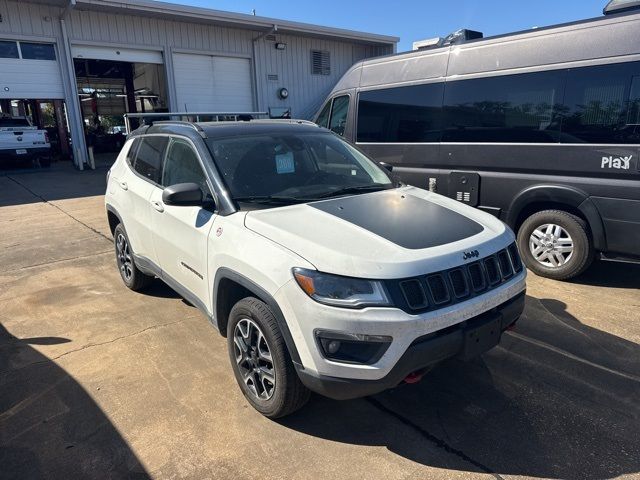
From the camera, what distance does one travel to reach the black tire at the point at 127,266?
4.78m

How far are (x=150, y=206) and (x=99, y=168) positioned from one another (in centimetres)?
1441

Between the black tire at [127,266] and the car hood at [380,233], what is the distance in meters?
2.38

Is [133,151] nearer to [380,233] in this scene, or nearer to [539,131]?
[380,233]

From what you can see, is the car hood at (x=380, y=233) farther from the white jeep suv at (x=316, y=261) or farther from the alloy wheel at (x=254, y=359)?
the alloy wheel at (x=254, y=359)

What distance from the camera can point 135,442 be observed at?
106 inches

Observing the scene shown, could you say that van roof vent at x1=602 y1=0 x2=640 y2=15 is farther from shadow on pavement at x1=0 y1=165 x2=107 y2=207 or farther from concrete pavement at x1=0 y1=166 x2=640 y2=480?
shadow on pavement at x1=0 y1=165 x2=107 y2=207

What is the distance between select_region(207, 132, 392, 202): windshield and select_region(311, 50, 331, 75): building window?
661 inches

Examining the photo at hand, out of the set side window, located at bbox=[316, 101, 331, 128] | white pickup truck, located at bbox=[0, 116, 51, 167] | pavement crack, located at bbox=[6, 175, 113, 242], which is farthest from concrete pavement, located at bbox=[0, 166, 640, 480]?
white pickup truck, located at bbox=[0, 116, 51, 167]

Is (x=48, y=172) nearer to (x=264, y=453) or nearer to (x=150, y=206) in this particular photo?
(x=150, y=206)

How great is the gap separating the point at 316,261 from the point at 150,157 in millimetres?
2530

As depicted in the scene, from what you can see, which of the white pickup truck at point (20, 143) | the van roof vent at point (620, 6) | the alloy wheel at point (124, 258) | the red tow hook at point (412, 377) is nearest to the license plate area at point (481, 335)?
the red tow hook at point (412, 377)

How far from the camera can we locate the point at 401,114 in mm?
6332

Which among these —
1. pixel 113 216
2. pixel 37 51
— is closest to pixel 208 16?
pixel 37 51

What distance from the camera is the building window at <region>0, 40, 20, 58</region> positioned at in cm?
1373
